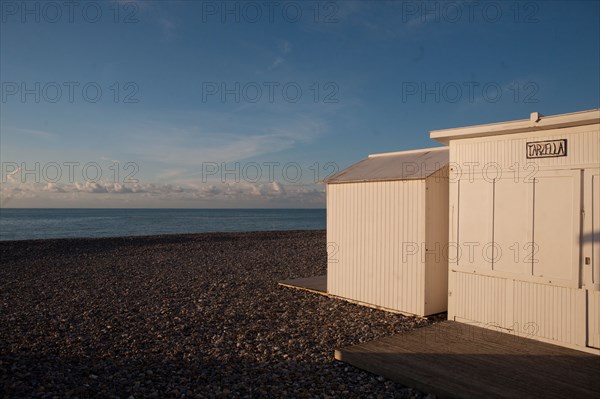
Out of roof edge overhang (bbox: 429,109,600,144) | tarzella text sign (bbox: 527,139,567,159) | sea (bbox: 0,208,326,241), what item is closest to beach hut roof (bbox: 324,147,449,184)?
roof edge overhang (bbox: 429,109,600,144)

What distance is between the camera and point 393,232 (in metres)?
8.34

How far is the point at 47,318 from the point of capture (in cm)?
849

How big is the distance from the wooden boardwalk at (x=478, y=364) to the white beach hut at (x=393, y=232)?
4.27 ft

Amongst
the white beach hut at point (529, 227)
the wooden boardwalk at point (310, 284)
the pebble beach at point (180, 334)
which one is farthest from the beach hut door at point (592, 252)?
the wooden boardwalk at point (310, 284)

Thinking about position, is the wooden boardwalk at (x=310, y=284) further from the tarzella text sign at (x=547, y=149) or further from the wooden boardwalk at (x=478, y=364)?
the tarzella text sign at (x=547, y=149)

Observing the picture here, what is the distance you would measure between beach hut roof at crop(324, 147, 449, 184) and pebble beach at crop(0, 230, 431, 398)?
2709 mm

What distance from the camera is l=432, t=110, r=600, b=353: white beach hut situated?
5840mm

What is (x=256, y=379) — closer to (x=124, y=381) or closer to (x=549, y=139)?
(x=124, y=381)

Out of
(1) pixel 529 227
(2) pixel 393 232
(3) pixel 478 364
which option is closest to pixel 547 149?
(1) pixel 529 227

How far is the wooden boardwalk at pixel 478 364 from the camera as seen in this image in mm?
4668

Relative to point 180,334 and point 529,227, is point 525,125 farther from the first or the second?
point 180,334

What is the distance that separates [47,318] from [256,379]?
549cm

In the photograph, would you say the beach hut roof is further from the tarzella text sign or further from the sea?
the sea

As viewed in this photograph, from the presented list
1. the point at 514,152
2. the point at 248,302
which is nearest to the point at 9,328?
the point at 248,302
